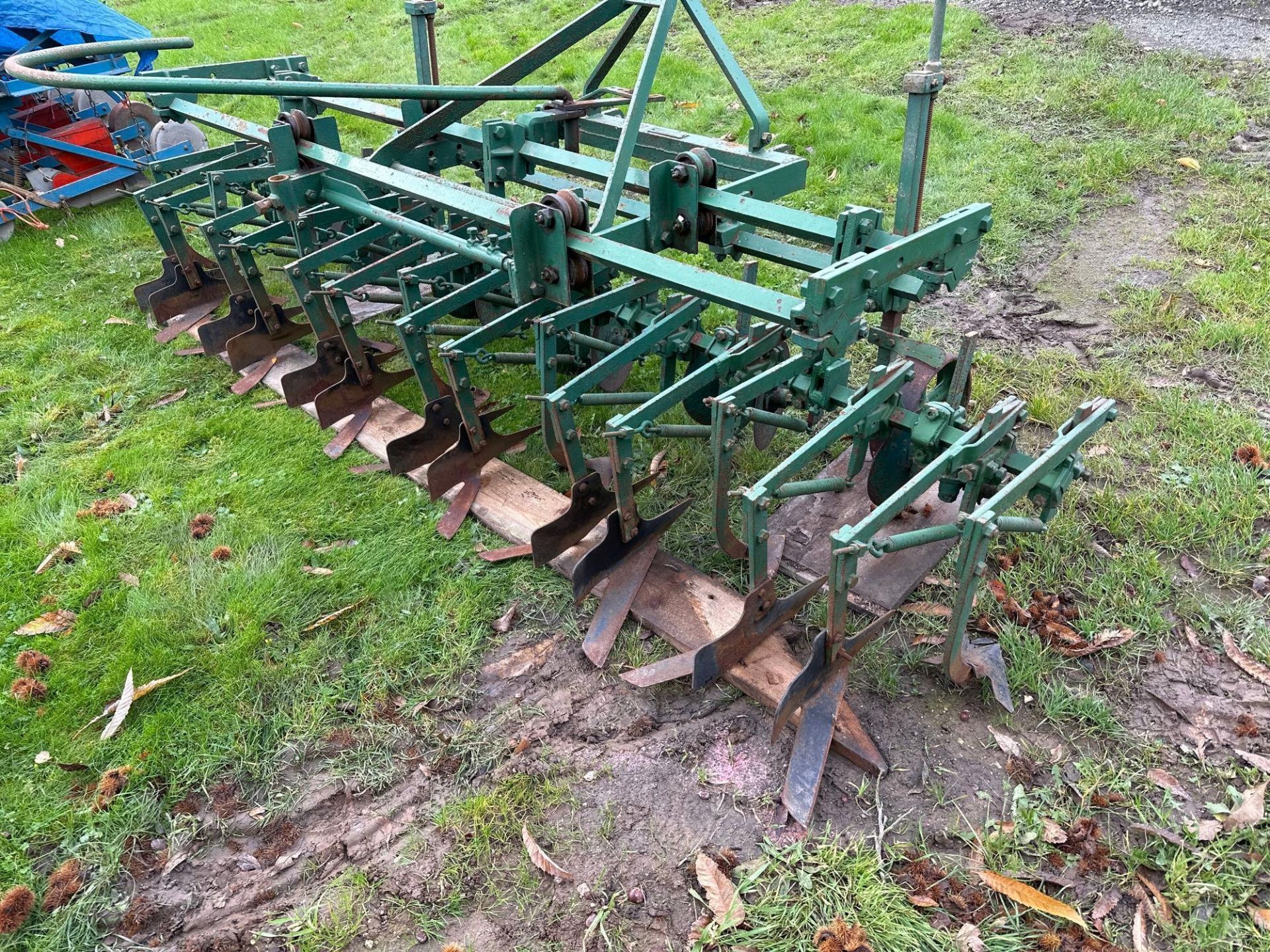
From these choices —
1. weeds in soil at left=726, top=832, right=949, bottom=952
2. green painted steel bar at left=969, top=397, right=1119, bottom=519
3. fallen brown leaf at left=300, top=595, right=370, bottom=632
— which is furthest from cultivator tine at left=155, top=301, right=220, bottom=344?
green painted steel bar at left=969, top=397, right=1119, bottom=519

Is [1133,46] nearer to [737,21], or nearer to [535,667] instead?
[737,21]

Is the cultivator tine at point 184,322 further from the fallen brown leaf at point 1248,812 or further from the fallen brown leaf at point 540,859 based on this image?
the fallen brown leaf at point 1248,812

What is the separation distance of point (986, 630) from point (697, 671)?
1.16 metres

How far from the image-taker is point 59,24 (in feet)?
22.0

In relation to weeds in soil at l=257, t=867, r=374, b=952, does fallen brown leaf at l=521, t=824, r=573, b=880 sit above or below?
above

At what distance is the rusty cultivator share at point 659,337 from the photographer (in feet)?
9.36

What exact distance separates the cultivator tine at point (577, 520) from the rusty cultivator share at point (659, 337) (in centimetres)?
1

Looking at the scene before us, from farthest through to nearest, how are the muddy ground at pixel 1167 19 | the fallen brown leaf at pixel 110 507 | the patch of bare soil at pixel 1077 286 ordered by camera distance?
the muddy ground at pixel 1167 19
the patch of bare soil at pixel 1077 286
the fallen brown leaf at pixel 110 507

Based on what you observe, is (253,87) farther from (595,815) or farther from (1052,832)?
(1052,832)

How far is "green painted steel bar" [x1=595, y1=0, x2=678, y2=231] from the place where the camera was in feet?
10.8

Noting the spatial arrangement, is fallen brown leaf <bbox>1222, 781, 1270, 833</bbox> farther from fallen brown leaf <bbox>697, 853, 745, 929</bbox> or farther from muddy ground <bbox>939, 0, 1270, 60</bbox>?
muddy ground <bbox>939, 0, 1270, 60</bbox>

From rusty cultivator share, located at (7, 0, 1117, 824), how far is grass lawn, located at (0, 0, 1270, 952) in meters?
0.31

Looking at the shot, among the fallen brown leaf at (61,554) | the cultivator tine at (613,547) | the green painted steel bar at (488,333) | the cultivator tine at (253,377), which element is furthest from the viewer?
the cultivator tine at (253,377)

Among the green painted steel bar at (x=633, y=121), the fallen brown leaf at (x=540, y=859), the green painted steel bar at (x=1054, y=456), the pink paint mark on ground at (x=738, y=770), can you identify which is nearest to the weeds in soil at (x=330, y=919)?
the fallen brown leaf at (x=540, y=859)
